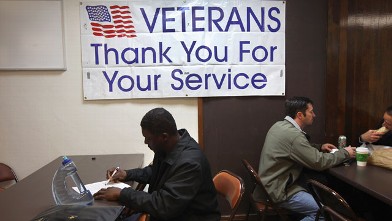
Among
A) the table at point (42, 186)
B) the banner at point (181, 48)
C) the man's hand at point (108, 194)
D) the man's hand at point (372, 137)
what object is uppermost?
the banner at point (181, 48)

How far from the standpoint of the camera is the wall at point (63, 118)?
3.12 meters

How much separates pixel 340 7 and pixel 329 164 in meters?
1.53

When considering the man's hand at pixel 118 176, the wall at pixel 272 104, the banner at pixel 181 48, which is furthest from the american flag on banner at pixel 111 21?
the man's hand at pixel 118 176

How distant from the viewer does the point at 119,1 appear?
3.06 m

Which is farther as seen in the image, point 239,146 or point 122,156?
point 239,146

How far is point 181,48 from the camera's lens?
3.11 metres

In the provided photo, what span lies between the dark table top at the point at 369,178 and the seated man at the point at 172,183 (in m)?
0.91

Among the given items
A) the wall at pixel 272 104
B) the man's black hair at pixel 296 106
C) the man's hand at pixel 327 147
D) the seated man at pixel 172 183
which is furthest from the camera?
the wall at pixel 272 104

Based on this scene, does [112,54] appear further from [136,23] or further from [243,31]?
[243,31]

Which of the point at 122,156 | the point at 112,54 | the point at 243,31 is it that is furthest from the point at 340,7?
the point at 122,156

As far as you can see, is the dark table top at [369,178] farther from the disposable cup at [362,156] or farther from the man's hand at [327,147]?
the man's hand at [327,147]

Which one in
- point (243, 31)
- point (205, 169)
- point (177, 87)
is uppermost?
point (243, 31)

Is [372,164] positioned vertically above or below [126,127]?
below

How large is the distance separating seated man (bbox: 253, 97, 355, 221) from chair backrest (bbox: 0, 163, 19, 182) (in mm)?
2187
